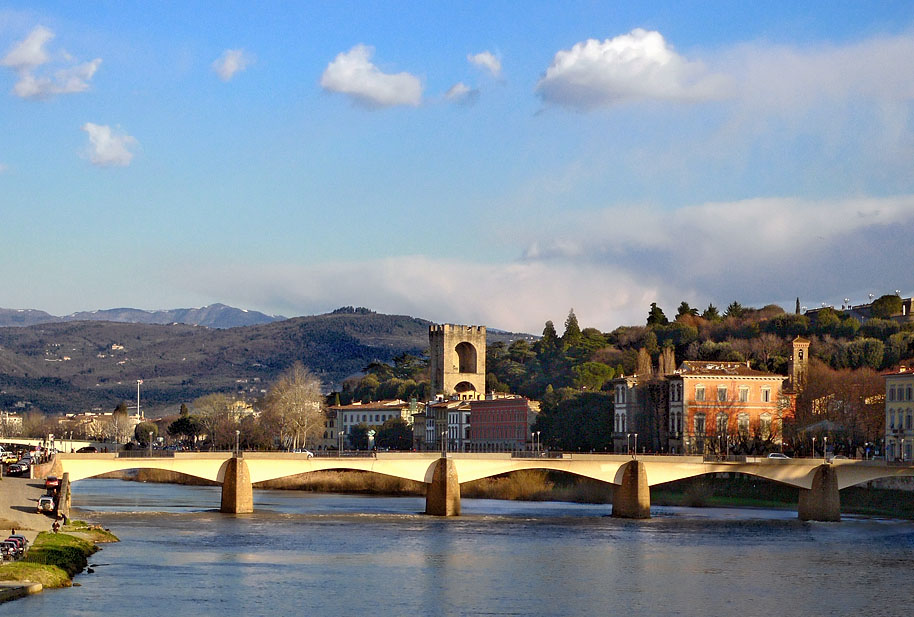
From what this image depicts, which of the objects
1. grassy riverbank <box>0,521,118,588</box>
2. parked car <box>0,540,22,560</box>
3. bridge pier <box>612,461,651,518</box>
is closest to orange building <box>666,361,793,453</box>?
bridge pier <box>612,461,651,518</box>

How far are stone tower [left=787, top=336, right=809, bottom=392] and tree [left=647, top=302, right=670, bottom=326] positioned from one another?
145 ft

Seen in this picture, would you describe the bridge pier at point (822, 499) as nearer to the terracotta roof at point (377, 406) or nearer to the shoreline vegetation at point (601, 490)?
the shoreline vegetation at point (601, 490)

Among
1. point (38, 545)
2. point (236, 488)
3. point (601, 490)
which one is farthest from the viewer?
point (601, 490)

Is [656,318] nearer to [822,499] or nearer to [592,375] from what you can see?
[592,375]

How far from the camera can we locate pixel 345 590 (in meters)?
49.3

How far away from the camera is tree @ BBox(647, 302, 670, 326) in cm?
17162

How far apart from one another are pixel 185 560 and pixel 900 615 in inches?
974

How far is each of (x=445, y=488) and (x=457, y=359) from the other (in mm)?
101301

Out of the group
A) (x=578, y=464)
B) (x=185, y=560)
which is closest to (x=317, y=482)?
(x=578, y=464)

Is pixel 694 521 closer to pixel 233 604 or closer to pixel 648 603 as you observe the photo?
pixel 648 603

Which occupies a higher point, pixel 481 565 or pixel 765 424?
pixel 765 424

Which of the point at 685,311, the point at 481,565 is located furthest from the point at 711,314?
the point at 481,565

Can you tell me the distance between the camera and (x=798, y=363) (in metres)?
125

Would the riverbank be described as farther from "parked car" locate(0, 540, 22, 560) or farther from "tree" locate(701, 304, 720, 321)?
"tree" locate(701, 304, 720, 321)
